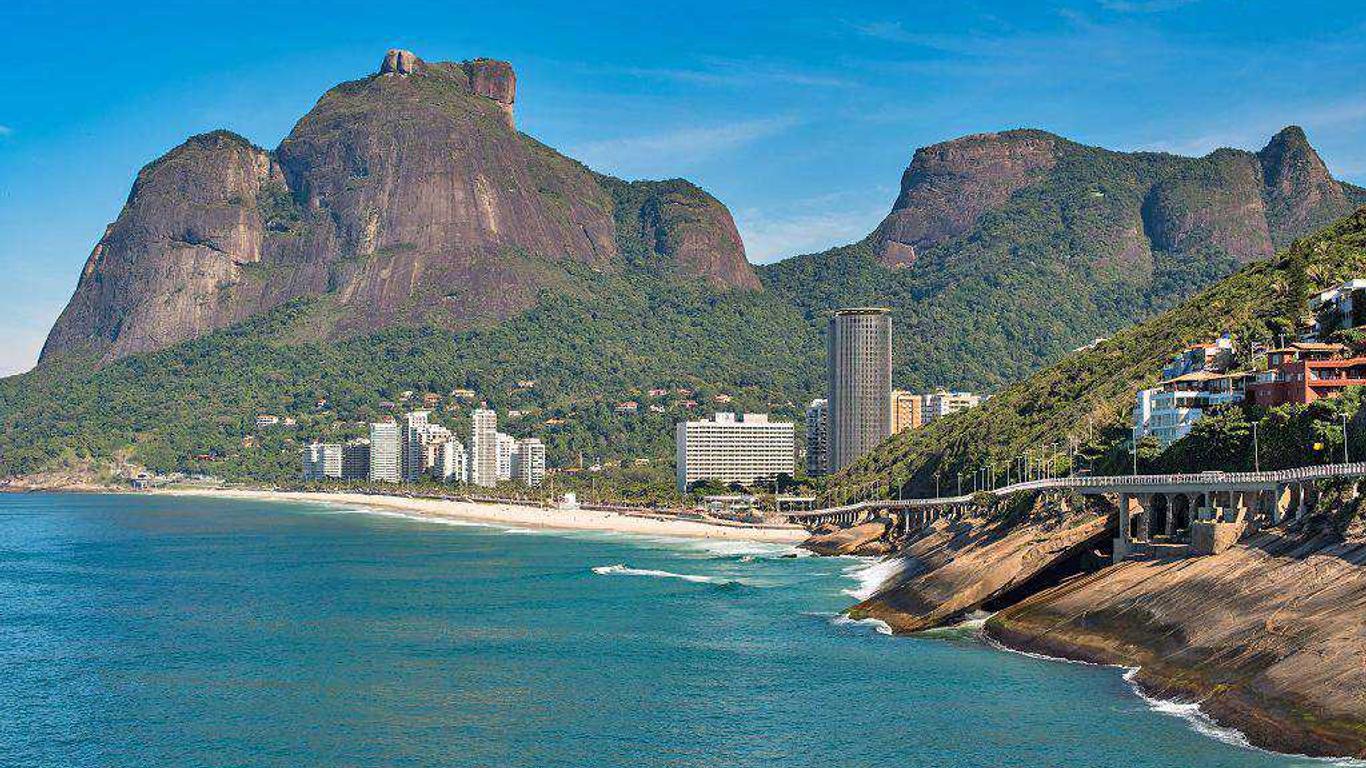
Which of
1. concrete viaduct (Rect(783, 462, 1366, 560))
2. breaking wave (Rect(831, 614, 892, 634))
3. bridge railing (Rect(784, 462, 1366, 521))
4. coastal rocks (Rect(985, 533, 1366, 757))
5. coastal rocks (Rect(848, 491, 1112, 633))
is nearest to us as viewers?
coastal rocks (Rect(985, 533, 1366, 757))

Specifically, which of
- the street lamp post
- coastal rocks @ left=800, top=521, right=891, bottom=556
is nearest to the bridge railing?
the street lamp post

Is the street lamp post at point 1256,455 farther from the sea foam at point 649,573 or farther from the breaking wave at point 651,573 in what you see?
the sea foam at point 649,573

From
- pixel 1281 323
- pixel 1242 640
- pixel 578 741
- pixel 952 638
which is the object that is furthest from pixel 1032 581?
pixel 1281 323

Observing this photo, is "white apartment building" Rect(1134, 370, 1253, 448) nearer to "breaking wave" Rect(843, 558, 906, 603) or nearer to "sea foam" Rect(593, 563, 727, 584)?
"breaking wave" Rect(843, 558, 906, 603)

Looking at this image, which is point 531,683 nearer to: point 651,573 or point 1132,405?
point 651,573

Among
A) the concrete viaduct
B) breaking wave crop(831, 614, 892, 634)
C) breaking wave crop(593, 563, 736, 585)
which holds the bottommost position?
breaking wave crop(831, 614, 892, 634)
